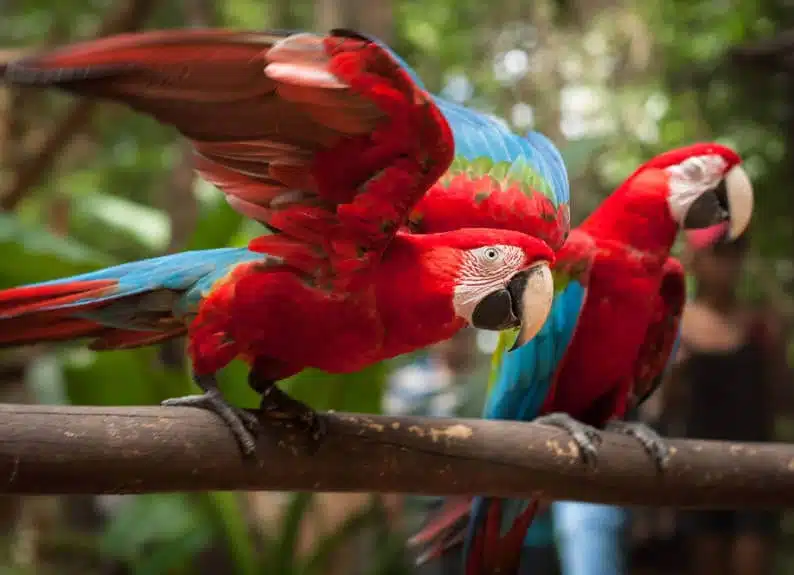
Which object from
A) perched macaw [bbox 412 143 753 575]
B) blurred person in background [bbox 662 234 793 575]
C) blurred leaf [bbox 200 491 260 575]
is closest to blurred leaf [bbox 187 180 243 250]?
blurred leaf [bbox 200 491 260 575]

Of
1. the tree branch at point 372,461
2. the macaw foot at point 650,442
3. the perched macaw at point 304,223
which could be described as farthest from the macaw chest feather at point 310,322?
the macaw foot at point 650,442

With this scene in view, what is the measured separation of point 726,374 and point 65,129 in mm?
1708

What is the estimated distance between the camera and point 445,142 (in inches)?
28.5

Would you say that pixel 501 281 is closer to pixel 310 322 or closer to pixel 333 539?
pixel 310 322

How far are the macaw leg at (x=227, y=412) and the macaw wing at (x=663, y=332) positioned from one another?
0.64 m

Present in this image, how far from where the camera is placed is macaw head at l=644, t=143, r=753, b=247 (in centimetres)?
112

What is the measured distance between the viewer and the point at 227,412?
0.85 meters

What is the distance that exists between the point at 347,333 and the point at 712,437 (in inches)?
44.1

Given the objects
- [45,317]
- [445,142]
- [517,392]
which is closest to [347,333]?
[445,142]

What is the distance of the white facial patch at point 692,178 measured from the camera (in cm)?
112

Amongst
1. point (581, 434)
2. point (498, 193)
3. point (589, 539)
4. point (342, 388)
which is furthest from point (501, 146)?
point (342, 388)

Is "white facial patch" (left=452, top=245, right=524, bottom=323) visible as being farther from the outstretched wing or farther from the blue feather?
the blue feather

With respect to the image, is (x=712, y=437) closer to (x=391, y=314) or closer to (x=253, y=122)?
(x=391, y=314)

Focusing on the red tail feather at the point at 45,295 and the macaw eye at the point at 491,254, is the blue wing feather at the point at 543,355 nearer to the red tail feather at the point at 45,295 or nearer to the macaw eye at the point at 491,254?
the macaw eye at the point at 491,254
